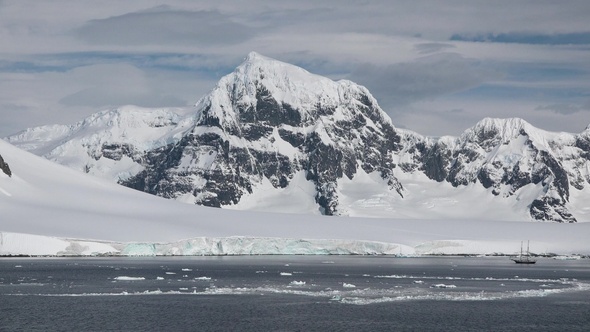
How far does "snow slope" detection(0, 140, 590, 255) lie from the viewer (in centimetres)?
15062

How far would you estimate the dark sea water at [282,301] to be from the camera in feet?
226

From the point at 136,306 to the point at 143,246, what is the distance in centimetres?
7766

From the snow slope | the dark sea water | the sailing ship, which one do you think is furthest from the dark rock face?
the sailing ship

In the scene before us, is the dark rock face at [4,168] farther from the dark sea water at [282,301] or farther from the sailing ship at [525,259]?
the sailing ship at [525,259]

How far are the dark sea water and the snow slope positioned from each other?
26.6 meters

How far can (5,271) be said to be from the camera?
117m

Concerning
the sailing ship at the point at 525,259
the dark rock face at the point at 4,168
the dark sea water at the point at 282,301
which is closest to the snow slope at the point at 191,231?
the dark rock face at the point at 4,168

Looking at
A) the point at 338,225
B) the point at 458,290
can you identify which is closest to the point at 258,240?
the point at 338,225

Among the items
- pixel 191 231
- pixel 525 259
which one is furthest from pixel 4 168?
pixel 525 259

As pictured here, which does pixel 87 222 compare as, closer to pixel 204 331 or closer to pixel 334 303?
pixel 334 303

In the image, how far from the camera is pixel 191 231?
545ft

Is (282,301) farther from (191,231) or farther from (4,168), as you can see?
(4,168)

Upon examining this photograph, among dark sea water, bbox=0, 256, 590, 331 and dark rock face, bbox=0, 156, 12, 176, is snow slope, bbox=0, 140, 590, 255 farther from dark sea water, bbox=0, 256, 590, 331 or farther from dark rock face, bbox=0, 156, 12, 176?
dark sea water, bbox=0, 256, 590, 331

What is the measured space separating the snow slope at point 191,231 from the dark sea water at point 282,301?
26.6m
